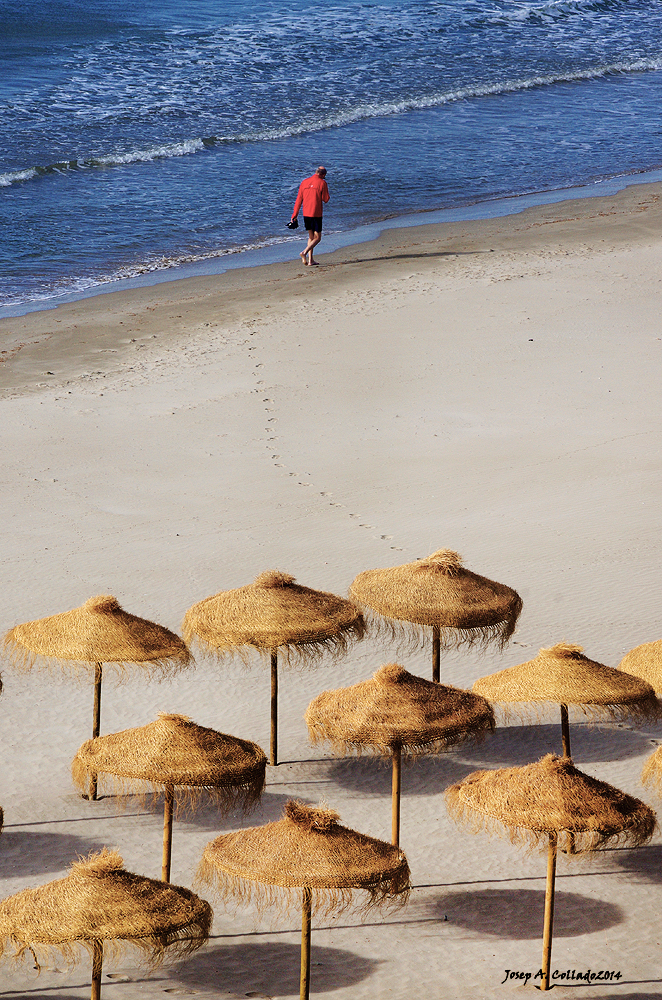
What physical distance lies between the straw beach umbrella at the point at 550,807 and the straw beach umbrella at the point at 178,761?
1450mm

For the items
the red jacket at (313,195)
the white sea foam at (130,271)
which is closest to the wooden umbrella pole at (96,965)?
the white sea foam at (130,271)

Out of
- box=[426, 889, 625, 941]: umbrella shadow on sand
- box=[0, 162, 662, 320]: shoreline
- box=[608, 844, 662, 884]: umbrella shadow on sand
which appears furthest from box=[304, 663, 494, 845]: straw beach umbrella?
box=[0, 162, 662, 320]: shoreline

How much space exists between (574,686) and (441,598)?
5.09 feet

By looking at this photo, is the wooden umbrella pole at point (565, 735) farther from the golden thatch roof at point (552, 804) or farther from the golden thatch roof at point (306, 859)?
the golden thatch roof at point (306, 859)

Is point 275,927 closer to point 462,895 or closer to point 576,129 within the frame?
point 462,895

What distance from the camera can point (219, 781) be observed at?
304 inches

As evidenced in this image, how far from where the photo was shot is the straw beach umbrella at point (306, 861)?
6.40m

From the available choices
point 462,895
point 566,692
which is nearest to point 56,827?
point 462,895

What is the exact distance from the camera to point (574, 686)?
8.66 meters

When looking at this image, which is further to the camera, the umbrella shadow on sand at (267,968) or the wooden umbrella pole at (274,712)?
the wooden umbrella pole at (274,712)

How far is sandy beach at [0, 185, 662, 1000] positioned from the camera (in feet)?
25.9

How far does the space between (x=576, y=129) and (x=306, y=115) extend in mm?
8525

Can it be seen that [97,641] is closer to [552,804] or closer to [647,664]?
[552,804]

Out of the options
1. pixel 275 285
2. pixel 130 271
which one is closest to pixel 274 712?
pixel 275 285
